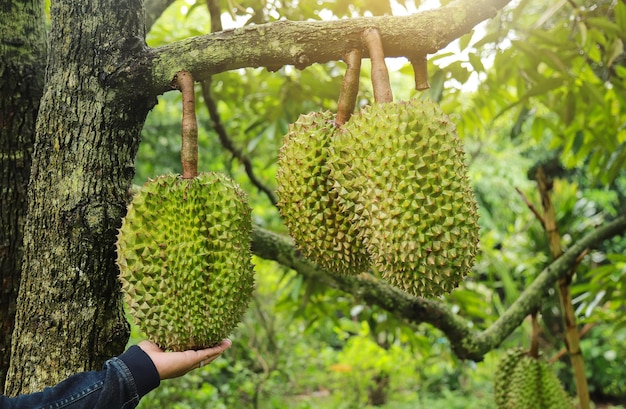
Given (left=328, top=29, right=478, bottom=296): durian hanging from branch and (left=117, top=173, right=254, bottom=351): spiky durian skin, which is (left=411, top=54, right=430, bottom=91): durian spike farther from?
(left=117, top=173, right=254, bottom=351): spiky durian skin

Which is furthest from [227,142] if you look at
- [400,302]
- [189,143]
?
[189,143]

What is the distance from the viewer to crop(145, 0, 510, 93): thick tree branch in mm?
1039

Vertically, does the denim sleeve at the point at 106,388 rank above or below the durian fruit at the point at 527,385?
above

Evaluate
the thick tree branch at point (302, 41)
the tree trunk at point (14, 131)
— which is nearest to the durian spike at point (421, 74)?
the thick tree branch at point (302, 41)

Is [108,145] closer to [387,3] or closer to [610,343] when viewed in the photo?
[387,3]

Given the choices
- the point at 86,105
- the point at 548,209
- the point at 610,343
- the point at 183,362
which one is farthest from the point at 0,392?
the point at 610,343

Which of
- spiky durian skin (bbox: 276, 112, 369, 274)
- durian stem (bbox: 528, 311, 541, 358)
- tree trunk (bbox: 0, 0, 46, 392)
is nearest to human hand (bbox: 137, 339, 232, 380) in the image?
spiky durian skin (bbox: 276, 112, 369, 274)

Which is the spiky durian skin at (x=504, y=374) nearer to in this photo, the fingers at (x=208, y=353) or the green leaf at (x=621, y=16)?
the green leaf at (x=621, y=16)

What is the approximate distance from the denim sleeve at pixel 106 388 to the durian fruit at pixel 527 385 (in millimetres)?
1675

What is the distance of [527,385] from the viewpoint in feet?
7.20

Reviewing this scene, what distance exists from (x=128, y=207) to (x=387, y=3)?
1272mm

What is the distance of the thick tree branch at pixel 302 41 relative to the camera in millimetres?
1039

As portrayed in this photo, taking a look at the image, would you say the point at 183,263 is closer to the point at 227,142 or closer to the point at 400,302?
the point at 400,302

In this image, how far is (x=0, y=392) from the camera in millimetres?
1210
